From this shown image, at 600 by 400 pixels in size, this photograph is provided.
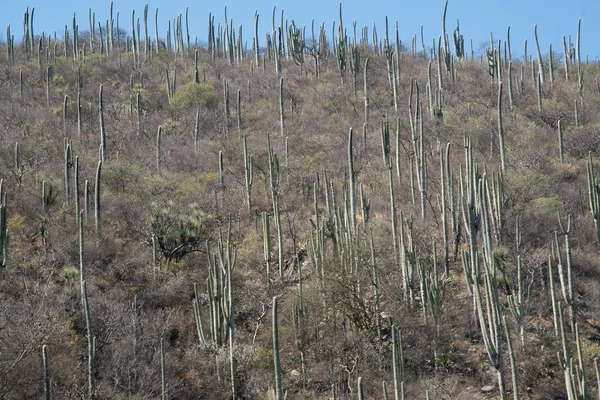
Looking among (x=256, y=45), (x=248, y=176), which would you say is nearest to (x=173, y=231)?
(x=248, y=176)

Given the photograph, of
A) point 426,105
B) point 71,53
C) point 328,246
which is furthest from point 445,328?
point 71,53

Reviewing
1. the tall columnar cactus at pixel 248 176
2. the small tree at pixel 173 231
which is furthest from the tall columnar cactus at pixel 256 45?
the small tree at pixel 173 231

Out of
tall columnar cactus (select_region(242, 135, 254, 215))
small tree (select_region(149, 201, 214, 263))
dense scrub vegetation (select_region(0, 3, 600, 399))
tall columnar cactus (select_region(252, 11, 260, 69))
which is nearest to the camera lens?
dense scrub vegetation (select_region(0, 3, 600, 399))

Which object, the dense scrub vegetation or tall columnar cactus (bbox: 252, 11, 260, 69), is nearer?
the dense scrub vegetation

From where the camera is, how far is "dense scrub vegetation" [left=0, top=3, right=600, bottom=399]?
13891mm

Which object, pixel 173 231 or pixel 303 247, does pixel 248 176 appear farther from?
pixel 173 231

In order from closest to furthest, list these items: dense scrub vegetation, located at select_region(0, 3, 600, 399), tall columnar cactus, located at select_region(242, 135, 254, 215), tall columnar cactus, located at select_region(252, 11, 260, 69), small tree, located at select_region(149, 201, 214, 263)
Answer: dense scrub vegetation, located at select_region(0, 3, 600, 399) → small tree, located at select_region(149, 201, 214, 263) → tall columnar cactus, located at select_region(242, 135, 254, 215) → tall columnar cactus, located at select_region(252, 11, 260, 69)

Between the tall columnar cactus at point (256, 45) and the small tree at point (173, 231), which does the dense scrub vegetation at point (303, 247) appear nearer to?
the small tree at point (173, 231)

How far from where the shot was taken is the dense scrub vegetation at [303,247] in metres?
13.9

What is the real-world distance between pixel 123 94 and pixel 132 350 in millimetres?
19647

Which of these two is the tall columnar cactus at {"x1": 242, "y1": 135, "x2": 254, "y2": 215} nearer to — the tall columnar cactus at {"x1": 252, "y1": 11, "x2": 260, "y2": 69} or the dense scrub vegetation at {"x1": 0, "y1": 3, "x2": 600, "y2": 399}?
the dense scrub vegetation at {"x1": 0, "y1": 3, "x2": 600, "y2": 399}

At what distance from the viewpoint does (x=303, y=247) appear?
19.5 m

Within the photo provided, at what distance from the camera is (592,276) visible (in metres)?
17.3

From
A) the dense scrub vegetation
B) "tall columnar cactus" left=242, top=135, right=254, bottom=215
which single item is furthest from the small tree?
"tall columnar cactus" left=242, top=135, right=254, bottom=215
